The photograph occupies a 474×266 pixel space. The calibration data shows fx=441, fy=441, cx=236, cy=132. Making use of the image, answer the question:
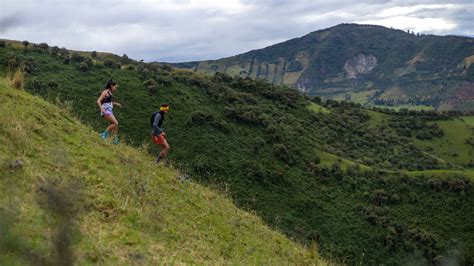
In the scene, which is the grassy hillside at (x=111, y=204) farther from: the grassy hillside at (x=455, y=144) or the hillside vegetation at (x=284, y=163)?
the grassy hillside at (x=455, y=144)

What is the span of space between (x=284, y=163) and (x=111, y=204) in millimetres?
50143

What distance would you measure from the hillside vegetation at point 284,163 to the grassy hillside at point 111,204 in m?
24.4

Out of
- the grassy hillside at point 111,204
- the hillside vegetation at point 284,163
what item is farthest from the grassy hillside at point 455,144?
the grassy hillside at point 111,204

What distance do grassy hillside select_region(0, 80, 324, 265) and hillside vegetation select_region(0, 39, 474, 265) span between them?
2443 cm

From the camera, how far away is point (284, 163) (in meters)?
57.3

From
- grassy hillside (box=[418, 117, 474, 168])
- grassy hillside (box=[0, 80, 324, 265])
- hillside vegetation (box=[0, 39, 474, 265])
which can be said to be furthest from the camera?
grassy hillside (box=[418, 117, 474, 168])

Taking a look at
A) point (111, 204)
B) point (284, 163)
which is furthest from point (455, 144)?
point (111, 204)

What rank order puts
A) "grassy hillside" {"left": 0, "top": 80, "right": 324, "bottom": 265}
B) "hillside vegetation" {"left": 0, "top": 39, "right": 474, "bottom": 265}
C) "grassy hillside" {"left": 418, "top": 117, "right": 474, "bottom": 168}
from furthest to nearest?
"grassy hillside" {"left": 418, "top": 117, "right": 474, "bottom": 168} < "hillside vegetation" {"left": 0, "top": 39, "right": 474, "bottom": 265} < "grassy hillside" {"left": 0, "top": 80, "right": 324, "bottom": 265}

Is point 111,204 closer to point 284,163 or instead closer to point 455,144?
point 284,163

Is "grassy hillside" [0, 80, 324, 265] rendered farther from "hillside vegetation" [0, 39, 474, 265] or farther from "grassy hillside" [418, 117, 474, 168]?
"grassy hillside" [418, 117, 474, 168]

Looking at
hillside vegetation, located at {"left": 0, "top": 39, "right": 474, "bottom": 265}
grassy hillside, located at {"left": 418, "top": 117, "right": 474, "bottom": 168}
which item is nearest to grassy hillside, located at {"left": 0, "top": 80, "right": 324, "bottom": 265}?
hillside vegetation, located at {"left": 0, "top": 39, "right": 474, "bottom": 265}

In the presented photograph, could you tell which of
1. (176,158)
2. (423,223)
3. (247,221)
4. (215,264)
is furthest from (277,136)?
(215,264)

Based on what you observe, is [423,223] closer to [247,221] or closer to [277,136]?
[277,136]

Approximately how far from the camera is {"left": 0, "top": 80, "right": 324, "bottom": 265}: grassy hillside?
20.7ft
